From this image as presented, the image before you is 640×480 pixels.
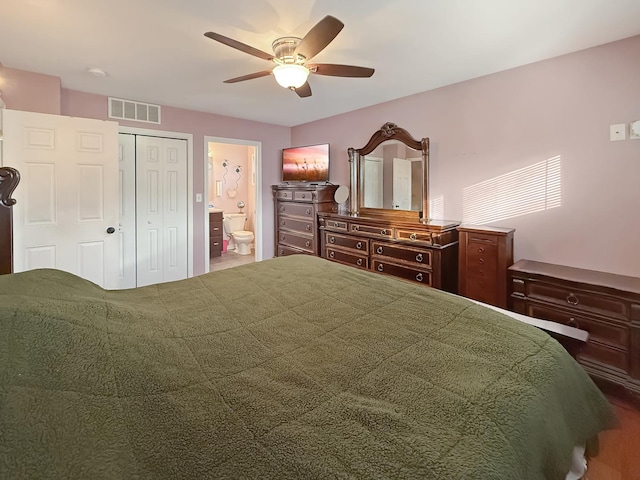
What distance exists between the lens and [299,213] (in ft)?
15.2

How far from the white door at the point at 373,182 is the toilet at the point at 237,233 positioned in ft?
10.0

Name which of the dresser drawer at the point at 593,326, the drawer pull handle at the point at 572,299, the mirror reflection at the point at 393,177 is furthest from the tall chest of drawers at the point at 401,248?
the drawer pull handle at the point at 572,299

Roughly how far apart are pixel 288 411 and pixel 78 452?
1.45 ft

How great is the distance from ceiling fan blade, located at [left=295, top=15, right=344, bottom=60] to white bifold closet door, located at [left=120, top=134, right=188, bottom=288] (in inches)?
112

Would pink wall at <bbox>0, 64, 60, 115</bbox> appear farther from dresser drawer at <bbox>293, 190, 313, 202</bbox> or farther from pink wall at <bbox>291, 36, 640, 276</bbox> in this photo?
pink wall at <bbox>291, 36, 640, 276</bbox>

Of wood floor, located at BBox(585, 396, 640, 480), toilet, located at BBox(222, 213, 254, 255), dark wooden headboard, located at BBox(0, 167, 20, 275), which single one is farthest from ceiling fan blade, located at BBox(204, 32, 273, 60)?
toilet, located at BBox(222, 213, 254, 255)

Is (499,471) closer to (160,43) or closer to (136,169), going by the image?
(160,43)

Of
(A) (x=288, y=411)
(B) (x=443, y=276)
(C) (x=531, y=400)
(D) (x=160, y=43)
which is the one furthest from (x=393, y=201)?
(A) (x=288, y=411)

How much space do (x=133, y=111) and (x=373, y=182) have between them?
9.74 ft

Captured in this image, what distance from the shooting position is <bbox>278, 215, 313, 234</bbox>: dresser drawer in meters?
4.47

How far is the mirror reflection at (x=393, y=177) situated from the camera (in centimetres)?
358

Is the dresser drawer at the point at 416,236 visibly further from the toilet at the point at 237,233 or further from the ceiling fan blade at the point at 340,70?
the toilet at the point at 237,233

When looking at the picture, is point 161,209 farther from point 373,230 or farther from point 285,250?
point 373,230

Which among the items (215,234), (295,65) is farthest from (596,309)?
(215,234)
